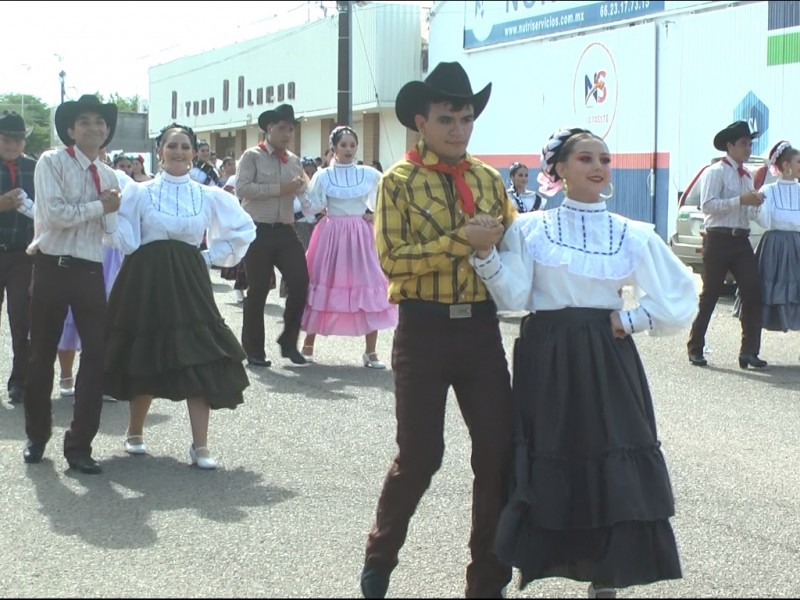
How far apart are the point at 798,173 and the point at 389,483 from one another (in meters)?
7.37

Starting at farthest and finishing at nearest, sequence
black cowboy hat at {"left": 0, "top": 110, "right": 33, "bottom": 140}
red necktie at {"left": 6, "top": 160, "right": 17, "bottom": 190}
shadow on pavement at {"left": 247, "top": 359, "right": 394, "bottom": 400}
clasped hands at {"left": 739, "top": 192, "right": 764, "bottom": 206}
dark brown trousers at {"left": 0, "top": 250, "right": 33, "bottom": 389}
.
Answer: clasped hands at {"left": 739, "top": 192, "right": 764, "bottom": 206} → shadow on pavement at {"left": 247, "top": 359, "right": 394, "bottom": 400} → dark brown trousers at {"left": 0, "top": 250, "right": 33, "bottom": 389} → red necktie at {"left": 6, "top": 160, "right": 17, "bottom": 190} → black cowboy hat at {"left": 0, "top": 110, "right": 33, "bottom": 140}

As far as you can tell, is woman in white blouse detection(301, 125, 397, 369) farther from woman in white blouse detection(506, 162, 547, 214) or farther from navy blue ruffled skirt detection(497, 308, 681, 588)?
navy blue ruffled skirt detection(497, 308, 681, 588)

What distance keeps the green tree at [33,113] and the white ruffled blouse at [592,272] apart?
3806 millimetres

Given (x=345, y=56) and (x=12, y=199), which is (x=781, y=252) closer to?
(x=12, y=199)

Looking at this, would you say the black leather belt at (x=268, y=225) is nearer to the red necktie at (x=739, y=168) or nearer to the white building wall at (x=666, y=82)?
the red necktie at (x=739, y=168)

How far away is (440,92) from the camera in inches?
189

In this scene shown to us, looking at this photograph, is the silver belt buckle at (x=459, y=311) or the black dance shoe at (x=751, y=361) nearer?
the silver belt buckle at (x=459, y=311)

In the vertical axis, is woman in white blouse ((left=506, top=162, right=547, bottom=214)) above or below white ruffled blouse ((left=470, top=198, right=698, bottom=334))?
above

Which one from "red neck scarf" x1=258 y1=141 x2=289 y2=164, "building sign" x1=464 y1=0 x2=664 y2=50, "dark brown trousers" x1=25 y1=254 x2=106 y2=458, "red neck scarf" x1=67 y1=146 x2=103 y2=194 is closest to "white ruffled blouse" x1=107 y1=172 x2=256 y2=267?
"red neck scarf" x1=67 y1=146 x2=103 y2=194

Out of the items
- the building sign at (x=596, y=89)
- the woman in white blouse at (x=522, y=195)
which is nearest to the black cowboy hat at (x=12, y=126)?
the woman in white blouse at (x=522, y=195)

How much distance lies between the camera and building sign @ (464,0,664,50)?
30094mm

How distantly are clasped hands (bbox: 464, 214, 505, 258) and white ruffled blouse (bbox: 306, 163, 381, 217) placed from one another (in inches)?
257

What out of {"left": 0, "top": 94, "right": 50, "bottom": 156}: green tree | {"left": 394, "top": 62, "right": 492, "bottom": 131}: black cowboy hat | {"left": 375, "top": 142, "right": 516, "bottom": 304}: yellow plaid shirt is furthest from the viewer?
{"left": 0, "top": 94, "right": 50, "bottom": 156}: green tree

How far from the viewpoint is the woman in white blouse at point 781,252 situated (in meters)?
11.2
